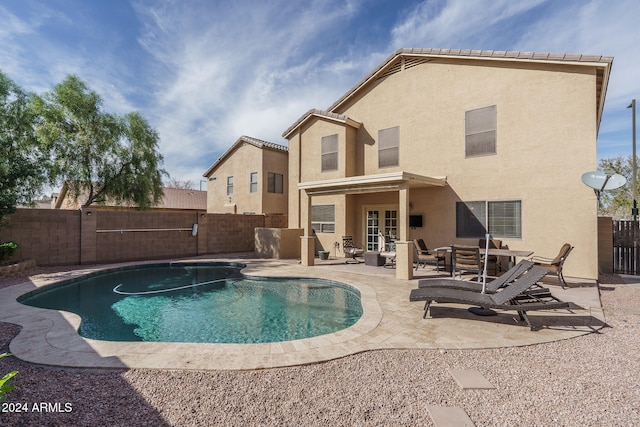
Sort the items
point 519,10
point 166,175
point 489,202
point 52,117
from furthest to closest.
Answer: point 166,175, point 52,117, point 489,202, point 519,10

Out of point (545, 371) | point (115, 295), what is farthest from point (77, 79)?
point (545, 371)

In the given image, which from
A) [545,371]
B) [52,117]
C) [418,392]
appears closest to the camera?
[418,392]

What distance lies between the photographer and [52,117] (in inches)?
504

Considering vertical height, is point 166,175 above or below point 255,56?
below

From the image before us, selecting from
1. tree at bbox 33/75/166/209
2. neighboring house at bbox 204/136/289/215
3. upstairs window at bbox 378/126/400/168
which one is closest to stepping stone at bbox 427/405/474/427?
upstairs window at bbox 378/126/400/168

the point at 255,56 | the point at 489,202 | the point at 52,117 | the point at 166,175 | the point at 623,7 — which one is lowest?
the point at 489,202

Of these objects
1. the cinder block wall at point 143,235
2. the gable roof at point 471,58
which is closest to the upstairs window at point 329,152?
the gable roof at point 471,58

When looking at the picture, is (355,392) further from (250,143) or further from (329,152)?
(250,143)

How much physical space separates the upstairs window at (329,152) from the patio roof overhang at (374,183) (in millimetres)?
2473

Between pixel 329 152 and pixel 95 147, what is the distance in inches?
441

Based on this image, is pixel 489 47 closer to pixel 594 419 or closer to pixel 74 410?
pixel 594 419

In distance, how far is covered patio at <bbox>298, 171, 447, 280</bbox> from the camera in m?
9.48

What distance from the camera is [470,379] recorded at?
358 cm

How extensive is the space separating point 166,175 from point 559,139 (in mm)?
18262
